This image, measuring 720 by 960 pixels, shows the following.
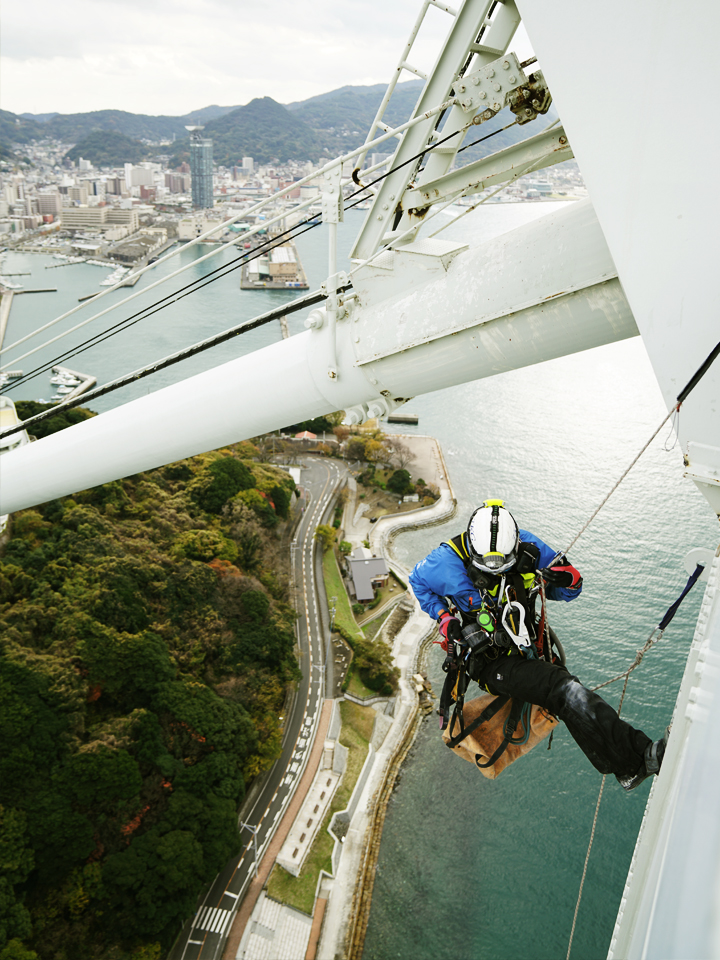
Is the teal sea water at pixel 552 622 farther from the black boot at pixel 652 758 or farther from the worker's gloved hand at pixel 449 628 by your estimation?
the worker's gloved hand at pixel 449 628

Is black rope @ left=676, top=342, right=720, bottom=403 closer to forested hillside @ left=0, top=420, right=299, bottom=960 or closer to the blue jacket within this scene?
the blue jacket

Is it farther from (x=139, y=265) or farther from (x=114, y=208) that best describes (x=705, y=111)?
(x=114, y=208)

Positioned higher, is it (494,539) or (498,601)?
(494,539)

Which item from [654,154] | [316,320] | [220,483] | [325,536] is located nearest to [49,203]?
[220,483]

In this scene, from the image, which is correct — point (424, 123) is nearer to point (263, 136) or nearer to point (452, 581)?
point (452, 581)

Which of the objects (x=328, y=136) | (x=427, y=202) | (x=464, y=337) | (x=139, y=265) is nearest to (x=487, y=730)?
(x=464, y=337)

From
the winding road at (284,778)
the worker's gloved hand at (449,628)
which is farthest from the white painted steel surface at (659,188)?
the winding road at (284,778)
